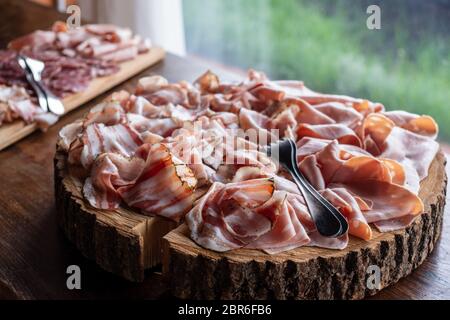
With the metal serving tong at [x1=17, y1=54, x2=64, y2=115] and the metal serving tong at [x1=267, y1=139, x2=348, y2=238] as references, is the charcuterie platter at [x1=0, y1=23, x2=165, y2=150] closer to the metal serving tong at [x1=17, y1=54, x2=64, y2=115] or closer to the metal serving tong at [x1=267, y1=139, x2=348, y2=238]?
the metal serving tong at [x1=17, y1=54, x2=64, y2=115]

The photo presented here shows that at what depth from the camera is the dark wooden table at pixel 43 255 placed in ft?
4.44

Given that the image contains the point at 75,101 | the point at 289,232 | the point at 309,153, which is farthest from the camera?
the point at 75,101

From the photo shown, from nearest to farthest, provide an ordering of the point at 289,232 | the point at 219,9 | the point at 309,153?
the point at 289,232 < the point at 309,153 < the point at 219,9

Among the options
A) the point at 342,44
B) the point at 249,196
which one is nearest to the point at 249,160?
the point at 249,196

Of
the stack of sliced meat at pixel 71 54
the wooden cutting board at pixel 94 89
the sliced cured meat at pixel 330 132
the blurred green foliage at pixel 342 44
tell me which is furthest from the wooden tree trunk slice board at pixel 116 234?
the blurred green foliage at pixel 342 44

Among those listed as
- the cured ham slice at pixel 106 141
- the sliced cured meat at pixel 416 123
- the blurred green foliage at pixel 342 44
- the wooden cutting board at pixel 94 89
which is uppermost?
the cured ham slice at pixel 106 141

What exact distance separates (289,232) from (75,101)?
99 centimetres

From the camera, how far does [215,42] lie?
3.62 m

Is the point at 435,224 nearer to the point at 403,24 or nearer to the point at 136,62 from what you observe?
the point at 136,62

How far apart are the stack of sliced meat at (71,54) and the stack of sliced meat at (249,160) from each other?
422 mm

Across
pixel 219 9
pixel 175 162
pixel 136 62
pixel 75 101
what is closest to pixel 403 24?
pixel 219 9

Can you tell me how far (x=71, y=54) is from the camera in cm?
223

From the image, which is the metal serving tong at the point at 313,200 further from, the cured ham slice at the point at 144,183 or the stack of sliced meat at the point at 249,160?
the cured ham slice at the point at 144,183

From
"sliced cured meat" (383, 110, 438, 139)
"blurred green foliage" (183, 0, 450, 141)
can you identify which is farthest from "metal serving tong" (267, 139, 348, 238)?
"blurred green foliage" (183, 0, 450, 141)
